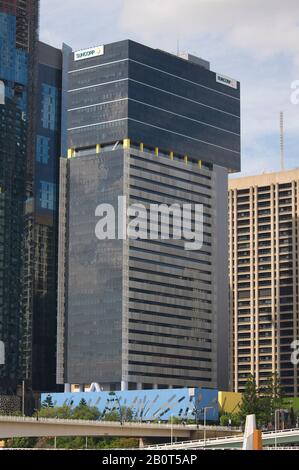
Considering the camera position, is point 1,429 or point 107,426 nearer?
point 1,429

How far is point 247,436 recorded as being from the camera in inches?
2371
